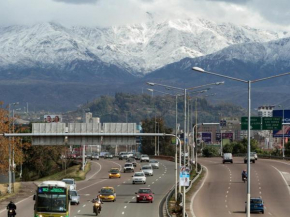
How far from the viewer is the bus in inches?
2098

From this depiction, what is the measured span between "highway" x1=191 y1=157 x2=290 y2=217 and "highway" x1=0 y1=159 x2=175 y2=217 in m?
4.34

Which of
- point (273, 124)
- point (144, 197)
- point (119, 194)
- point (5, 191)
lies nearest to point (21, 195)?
point (5, 191)

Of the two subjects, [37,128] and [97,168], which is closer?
[37,128]

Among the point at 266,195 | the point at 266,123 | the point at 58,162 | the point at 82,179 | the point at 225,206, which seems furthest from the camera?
the point at 58,162

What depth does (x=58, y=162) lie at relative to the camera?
15112cm

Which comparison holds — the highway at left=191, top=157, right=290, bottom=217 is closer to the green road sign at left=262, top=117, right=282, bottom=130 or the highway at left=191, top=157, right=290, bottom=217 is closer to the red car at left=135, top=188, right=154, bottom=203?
the red car at left=135, top=188, right=154, bottom=203

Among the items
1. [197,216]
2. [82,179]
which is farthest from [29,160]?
[197,216]

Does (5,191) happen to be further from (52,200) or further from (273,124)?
(52,200)

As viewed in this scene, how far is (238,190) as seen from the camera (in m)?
88.5

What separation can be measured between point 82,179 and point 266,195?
39.5 meters

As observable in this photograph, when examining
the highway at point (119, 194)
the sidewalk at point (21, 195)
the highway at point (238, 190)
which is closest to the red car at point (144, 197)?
the highway at point (119, 194)

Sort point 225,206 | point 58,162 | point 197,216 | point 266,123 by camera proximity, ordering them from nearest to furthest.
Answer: point 197,216 → point 225,206 → point 266,123 → point 58,162

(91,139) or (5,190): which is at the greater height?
(91,139)

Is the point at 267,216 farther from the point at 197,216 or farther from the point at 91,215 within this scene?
the point at 91,215
